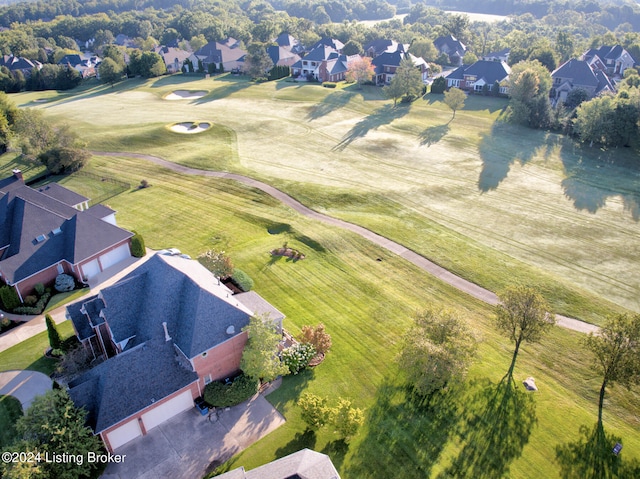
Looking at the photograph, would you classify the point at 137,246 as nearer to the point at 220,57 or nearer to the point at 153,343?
the point at 153,343

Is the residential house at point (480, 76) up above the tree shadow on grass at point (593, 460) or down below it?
above

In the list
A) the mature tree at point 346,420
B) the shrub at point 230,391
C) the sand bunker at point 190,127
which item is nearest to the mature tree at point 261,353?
the shrub at point 230,391

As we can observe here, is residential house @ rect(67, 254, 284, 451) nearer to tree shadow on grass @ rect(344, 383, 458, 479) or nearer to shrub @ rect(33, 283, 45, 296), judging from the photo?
shrub @ rect(33, 283, 45, 296)

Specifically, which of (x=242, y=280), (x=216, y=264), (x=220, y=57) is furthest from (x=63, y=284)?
(x=220, y=57)

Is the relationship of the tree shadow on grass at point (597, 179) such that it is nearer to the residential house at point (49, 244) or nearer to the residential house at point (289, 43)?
the residential house at point (49, 244)

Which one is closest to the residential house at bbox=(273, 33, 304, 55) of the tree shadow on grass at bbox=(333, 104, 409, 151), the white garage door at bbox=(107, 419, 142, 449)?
the tree shadow on grass at bbox=(333, 104, 409, 151)

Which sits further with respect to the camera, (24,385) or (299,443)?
(24,385)
